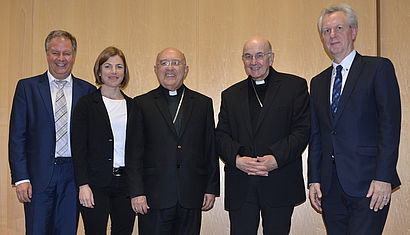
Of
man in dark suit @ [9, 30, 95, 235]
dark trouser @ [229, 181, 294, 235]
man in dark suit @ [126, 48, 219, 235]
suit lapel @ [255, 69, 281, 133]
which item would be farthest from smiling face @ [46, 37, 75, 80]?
dark trouser @ [229, 181, 294, 235]

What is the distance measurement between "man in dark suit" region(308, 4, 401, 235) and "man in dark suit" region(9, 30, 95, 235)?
1.80 meters

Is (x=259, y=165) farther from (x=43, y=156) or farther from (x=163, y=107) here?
(x=43, y=156)

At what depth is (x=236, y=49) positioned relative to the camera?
3.98 m

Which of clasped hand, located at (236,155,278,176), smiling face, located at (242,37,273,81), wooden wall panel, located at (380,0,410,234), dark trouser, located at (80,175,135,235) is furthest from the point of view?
wooden wall panel, located at (380,0,410,234)

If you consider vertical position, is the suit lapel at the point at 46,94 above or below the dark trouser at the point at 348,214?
above

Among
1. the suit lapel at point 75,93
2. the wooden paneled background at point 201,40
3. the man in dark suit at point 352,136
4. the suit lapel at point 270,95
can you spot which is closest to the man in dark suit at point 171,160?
the suit lapel at point 270,95

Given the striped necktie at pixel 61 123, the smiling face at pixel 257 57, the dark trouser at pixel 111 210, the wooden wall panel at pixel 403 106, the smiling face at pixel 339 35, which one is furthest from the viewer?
the wooden wall panel at pixel 403 106

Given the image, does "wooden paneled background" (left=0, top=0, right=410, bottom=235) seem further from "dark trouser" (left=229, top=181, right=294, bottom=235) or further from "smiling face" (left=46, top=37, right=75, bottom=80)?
"dark trouser" (left=229, top=181, right=294, bottom=235)

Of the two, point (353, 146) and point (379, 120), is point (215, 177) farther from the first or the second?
point (379, 120)

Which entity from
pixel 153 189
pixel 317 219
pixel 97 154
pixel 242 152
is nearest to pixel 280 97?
pixel 242 152

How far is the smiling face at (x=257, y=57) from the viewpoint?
9.34ft

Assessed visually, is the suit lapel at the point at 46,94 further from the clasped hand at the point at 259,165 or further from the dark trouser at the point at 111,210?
the clasped hand at the point at 259,165

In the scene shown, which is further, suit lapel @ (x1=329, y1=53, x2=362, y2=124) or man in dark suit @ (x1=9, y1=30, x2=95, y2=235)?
man in dark suit @ (x1=9, y1=30, x2=95, y2=235)

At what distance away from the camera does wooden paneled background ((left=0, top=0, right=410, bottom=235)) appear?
11.9 ft
